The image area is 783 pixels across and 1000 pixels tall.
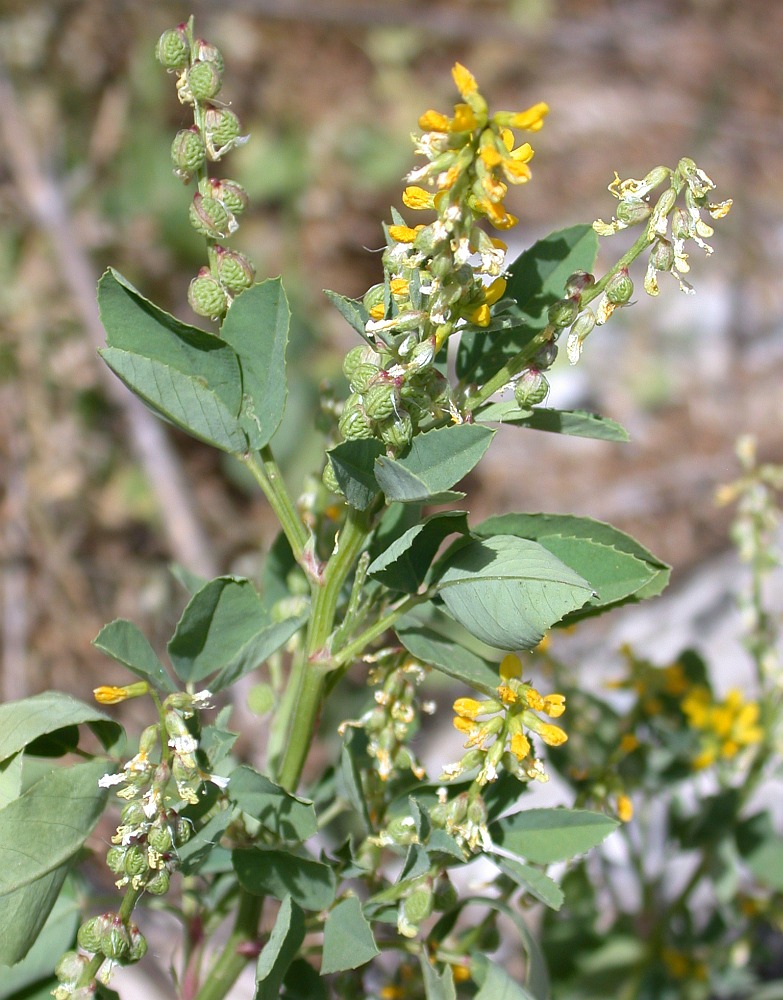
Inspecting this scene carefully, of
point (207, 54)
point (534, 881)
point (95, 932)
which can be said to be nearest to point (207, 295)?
point (207, 54)

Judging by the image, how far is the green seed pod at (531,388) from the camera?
994 mm

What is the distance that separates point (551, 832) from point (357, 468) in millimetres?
554

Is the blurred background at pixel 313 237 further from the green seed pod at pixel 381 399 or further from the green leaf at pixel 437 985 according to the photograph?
the green seed pod at pixel 381 399

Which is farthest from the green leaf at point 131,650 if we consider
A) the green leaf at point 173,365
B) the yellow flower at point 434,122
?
the yellow flower at point 434,122

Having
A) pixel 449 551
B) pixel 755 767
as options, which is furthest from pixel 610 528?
pixel 755 767

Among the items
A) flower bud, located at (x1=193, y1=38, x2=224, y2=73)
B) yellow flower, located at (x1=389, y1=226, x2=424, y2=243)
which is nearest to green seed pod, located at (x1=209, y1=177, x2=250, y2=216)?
flower bud, located at (x1=193, y1=38, x2=224, y2=73)

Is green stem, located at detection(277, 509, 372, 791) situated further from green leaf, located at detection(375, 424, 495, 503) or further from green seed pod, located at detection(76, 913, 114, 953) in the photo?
green seed pod, located at detection(76, 913, 114, 953)

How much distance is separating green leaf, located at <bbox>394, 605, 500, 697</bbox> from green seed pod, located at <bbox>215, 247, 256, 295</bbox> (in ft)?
1.39

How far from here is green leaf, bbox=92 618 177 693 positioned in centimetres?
100

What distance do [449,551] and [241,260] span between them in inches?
15.9

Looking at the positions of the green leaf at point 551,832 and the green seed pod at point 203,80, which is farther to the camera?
the green leaf at point 551,832

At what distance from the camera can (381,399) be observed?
0.91 meters

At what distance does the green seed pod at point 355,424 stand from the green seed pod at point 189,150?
0.34 metres

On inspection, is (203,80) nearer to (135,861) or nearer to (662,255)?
(662,255)
